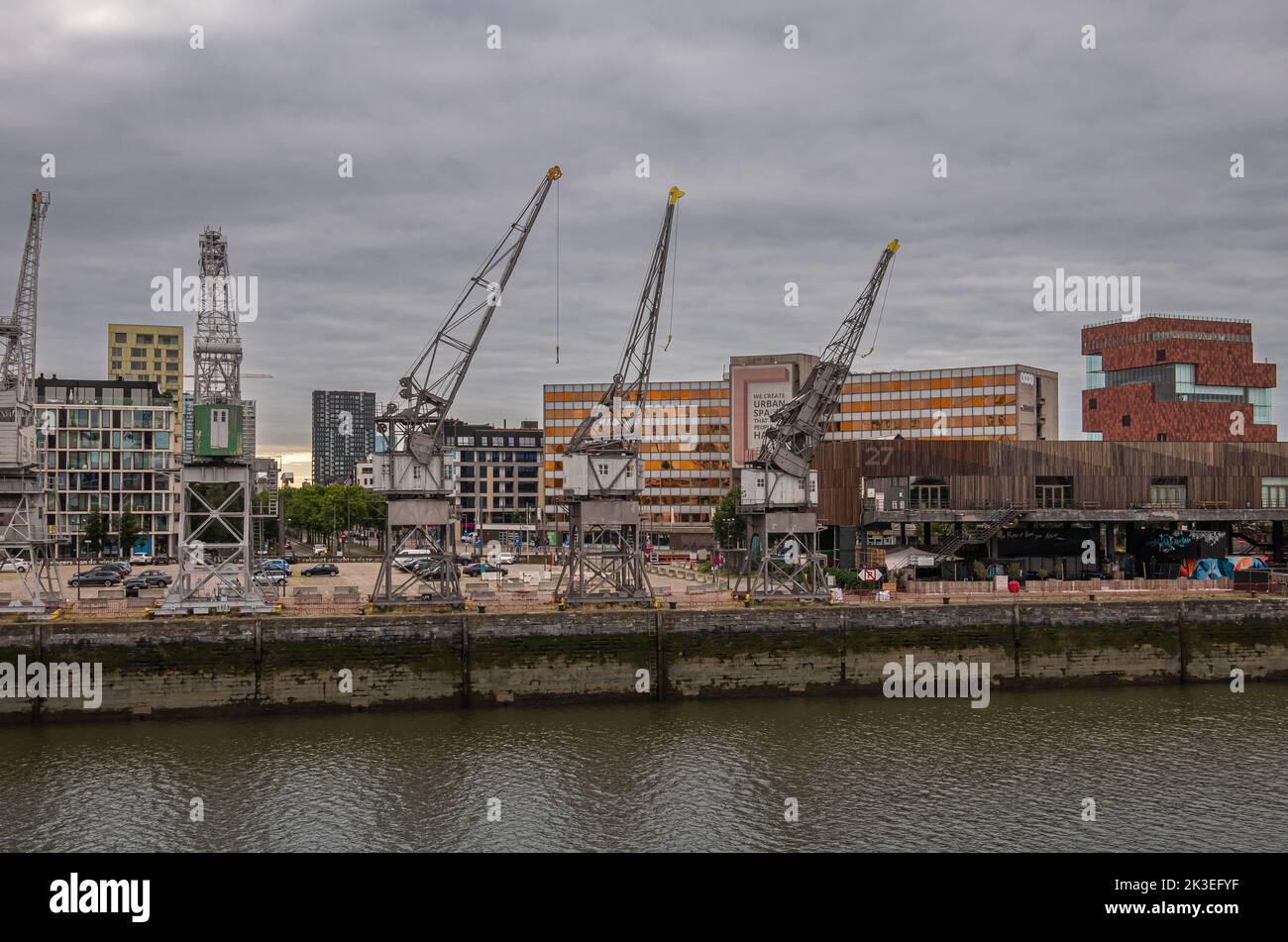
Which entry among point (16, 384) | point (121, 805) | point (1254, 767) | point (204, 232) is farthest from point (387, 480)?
Answer: point (1254, 767)

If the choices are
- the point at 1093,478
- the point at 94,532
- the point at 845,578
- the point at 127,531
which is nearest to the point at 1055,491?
the point at 1093,478

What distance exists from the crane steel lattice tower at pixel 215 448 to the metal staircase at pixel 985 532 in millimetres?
46932

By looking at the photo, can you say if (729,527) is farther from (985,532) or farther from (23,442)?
(23,442)

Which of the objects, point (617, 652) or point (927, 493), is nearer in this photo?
point (617, 652)

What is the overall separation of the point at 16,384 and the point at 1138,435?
117m

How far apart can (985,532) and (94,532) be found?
317 feet

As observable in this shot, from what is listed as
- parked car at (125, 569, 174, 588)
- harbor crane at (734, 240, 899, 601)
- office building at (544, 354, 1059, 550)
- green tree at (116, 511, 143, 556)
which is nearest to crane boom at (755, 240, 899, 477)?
harbor crane at (734, 240, 899, 601)

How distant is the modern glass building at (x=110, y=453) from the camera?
132 m

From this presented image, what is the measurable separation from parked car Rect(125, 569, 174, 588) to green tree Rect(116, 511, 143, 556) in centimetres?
3671

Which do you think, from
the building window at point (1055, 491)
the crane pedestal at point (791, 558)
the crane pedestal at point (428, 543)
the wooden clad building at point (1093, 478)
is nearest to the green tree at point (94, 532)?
the crane pedestal at point (428, 543)

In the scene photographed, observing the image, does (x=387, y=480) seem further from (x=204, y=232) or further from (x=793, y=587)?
(x=793, y=587)

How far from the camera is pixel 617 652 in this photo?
53.1 m

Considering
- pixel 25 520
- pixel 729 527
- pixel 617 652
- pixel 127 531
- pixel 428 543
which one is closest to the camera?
pixel 617 652

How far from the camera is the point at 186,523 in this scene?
54500mm
